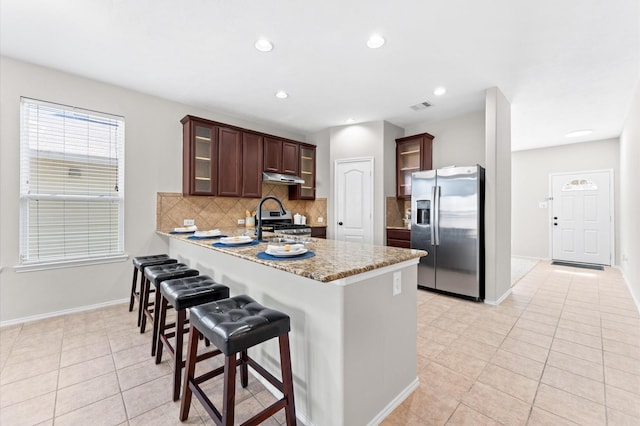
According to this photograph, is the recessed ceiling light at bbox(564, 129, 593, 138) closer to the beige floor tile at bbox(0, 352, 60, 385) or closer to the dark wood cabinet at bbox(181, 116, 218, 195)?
the dark wood cabinet at bbox(181, 116, 218, 195)

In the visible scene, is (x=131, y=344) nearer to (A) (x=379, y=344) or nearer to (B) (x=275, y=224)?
(A) (x=379, y=344)

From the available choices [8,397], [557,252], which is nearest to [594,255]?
[557,252]

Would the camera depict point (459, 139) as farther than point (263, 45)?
Yes

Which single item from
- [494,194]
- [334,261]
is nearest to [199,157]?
[334,261]

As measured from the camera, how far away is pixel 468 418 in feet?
5.28

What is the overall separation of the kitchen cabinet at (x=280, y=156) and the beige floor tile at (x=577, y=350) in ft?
13.8

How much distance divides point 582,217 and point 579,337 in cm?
473

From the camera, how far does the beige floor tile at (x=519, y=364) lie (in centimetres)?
205

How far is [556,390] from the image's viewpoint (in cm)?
186

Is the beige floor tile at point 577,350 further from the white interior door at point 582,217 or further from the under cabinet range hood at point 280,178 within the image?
the white interior door at point 582,217

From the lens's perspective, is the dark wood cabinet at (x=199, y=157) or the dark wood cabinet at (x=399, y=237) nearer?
the dark wood cabinet at (x=199, y=157)

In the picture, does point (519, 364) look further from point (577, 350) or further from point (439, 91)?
point (439, 91)

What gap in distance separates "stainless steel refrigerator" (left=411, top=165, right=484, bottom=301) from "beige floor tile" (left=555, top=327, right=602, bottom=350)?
3.08 ft

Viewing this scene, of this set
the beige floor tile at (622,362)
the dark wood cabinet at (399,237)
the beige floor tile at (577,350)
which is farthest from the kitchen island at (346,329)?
the dark wood cabinet at (399,237)
